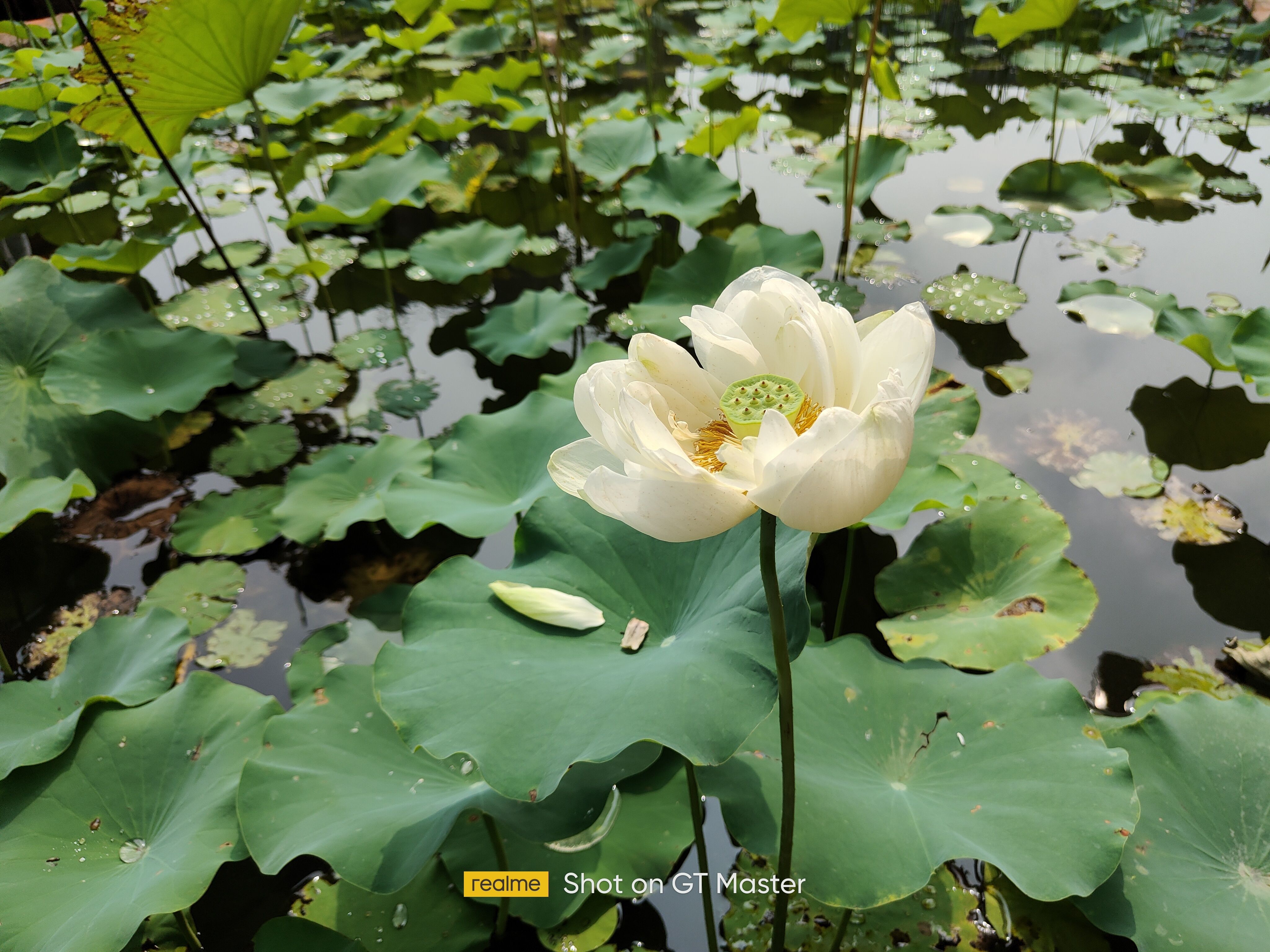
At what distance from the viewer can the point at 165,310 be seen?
2.79 metres

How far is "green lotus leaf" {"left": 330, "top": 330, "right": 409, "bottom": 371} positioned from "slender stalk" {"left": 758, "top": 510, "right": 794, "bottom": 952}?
1979 millimetres

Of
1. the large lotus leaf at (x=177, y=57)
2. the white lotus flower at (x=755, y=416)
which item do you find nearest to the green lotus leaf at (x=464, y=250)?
the large lotus leaf at (x=177, y=57)

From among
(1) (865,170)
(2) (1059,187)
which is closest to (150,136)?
(1) (865,170)

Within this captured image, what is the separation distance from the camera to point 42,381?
6.88 feet

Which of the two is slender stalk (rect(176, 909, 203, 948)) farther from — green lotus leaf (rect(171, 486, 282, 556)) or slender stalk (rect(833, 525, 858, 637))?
slender stalk (rect(833, 525, 858, 637))

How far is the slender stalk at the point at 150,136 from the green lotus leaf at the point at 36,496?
0.99 meters

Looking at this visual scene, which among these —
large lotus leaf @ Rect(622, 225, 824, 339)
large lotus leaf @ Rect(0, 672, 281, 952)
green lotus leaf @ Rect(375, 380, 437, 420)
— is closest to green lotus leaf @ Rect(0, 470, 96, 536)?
Result: large lotus leaf @ Rect(0, 672, 281, 952)

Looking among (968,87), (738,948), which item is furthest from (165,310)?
(968,87)

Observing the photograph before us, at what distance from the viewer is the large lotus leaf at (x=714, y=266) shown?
2.45 m

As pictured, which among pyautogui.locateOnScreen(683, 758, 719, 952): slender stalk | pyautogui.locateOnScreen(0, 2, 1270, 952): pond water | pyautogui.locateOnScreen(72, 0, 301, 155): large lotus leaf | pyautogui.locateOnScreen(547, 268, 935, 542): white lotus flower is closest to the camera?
pyautogui.locateOnScreen(547, 268, 935, 542): white lotus flower

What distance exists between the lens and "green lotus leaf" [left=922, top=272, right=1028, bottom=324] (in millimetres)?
2545

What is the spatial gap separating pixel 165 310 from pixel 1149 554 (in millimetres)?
3178

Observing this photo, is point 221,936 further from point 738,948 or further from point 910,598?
point 910,598

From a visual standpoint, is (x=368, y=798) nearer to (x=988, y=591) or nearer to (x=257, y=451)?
(x=988, y=591)
